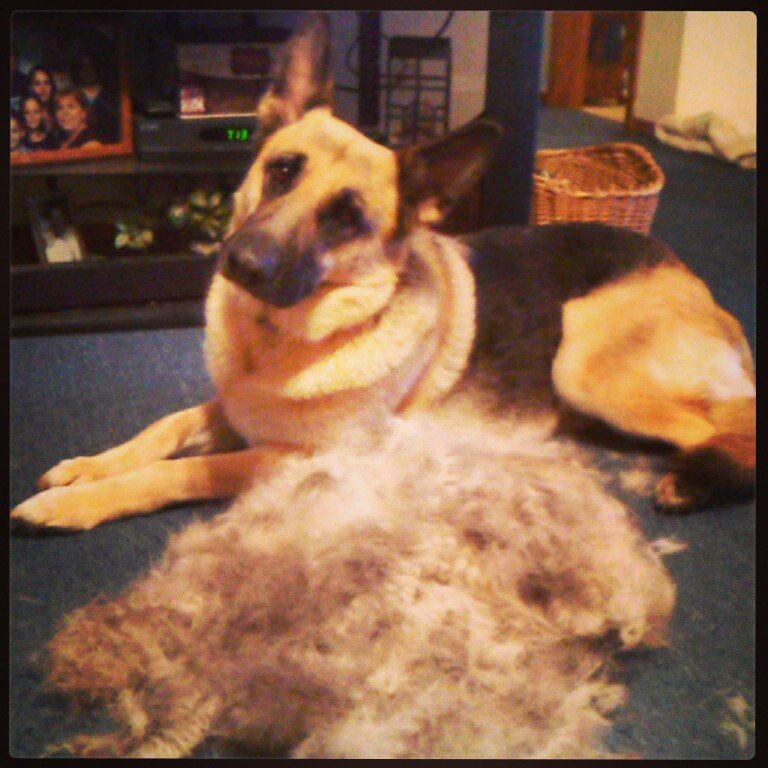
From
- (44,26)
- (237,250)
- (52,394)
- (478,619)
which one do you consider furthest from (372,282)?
(44,26)

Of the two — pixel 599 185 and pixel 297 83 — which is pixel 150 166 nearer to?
pixel 297 83

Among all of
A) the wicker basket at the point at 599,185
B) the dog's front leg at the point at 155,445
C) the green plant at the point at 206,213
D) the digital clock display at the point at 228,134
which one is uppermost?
the digital clock display at the point at 228,134

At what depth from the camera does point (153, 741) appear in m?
0.88


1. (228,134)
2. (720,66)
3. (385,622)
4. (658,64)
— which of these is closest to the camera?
(385,622)

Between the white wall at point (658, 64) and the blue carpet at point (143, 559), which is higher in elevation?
the white wall at point (658, 64)

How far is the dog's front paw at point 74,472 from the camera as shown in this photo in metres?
1.35

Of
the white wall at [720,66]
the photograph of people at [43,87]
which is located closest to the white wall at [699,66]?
the white wall at [720,66]

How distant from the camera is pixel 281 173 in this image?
51.0 inches

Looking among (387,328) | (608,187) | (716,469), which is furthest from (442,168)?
(608,187)

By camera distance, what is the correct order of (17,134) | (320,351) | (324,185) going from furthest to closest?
(17,134) < (320,351) < (324,185)

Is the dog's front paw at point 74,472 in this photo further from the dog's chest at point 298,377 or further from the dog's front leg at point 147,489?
the dog's chest at point 298,377

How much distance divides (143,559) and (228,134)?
147 cm

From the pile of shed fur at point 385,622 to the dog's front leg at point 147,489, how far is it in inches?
5.3
